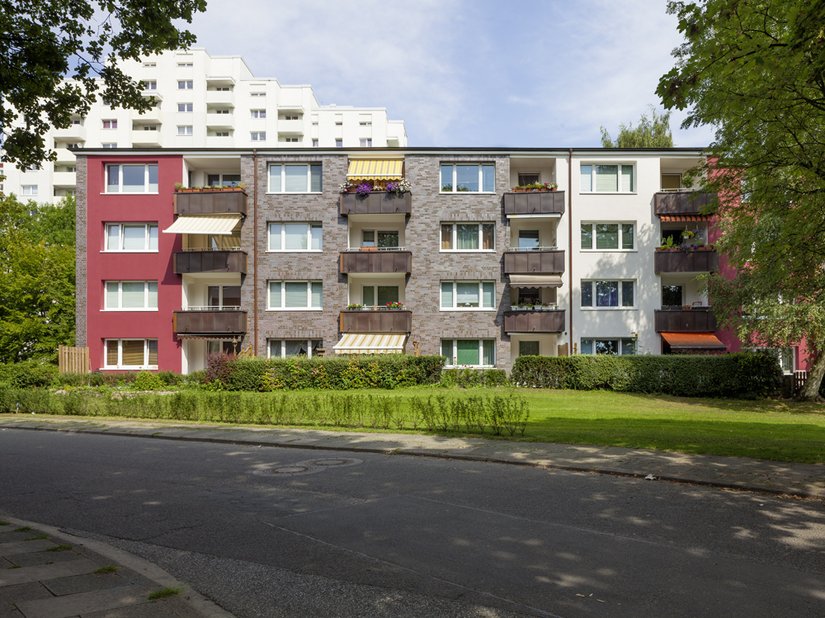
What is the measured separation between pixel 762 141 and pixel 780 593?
8842 millimetres

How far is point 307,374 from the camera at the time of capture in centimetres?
2833

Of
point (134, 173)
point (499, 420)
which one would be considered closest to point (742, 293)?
point (499, 420)

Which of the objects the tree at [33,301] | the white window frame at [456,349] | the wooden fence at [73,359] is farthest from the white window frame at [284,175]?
the tree at [33,301]

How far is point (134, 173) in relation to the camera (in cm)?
3556

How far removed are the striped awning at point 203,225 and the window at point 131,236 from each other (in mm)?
1583

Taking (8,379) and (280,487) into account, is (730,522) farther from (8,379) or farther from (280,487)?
(8,379)

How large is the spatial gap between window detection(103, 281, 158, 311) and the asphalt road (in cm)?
2429

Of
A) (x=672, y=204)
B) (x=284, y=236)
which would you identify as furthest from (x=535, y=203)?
(x=284, y=236)

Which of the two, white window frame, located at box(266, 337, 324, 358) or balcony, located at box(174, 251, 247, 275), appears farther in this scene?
white window frame, located at box(266, 337, 324, 358)

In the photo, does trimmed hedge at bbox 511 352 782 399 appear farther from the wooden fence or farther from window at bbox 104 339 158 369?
the wooden fence

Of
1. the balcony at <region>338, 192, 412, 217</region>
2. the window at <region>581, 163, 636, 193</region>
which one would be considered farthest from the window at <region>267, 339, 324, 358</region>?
the window at <region>581, 163, 636, 193</region>

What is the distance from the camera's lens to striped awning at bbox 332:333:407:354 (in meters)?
32.1

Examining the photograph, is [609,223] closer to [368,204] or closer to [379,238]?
[379,238]

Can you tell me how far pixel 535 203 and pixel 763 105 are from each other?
23.6m
